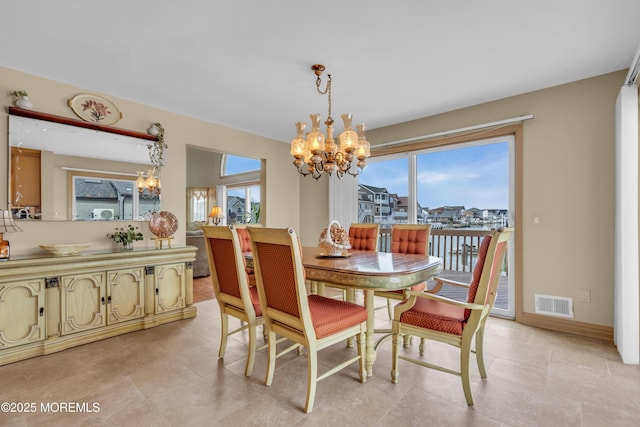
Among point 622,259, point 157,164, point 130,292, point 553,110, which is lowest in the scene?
point 130,292

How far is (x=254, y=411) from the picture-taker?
1.74 metres

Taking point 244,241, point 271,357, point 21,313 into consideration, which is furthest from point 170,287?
point 271,357

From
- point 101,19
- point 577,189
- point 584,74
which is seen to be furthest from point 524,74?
point 101,19

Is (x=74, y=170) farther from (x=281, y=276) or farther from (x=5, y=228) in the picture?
(x=281, y=276)

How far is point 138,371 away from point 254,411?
1068 millimetres

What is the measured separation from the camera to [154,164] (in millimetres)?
3607

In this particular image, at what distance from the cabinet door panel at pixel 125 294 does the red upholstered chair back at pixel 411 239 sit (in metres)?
2.66

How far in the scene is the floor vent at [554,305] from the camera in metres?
2.98

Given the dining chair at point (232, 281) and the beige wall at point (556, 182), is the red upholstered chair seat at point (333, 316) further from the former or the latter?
the beige wall at point (556, 182)

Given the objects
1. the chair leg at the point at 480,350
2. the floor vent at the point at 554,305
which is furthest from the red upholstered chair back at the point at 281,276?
the floor vent at the point at 554,305

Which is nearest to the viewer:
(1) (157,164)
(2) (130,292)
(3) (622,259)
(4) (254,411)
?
(4) (254,411)

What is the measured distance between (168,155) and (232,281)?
2.27m

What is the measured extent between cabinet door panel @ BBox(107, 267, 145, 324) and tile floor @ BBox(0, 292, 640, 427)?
0.29m

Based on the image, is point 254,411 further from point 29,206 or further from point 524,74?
point 524,74
